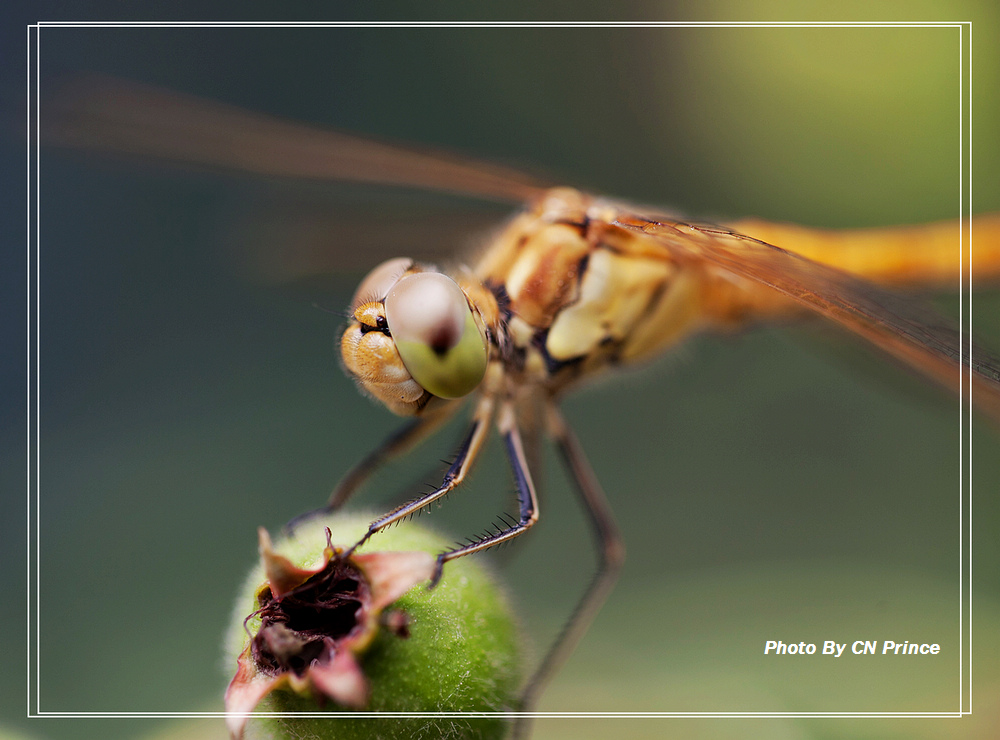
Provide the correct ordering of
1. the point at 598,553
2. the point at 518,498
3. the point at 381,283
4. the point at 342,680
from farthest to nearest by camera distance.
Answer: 1. the point at 598,553
2. the point at 518,498
3. the point at 381,283
4. the point at 342,680

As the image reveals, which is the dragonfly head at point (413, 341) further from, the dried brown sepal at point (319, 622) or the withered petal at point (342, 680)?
the withered petal at point (342, 680)

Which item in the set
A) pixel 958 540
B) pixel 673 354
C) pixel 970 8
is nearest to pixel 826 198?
pixel 970 8

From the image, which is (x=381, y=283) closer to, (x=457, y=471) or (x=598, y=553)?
(x=457, y=471)

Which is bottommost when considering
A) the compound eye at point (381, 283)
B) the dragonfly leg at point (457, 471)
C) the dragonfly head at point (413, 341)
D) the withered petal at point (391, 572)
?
the withered petal at point (391, 572)

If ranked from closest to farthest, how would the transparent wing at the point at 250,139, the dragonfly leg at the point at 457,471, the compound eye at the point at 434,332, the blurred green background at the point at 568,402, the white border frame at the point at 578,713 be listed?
1. the dragonfly leg at the point at 457,471
2. the compound eye at the point at 434,332
3. the white border frame at the point at 578,713
4. the transparent wing at the point at 250,139
5. the blurred green background at the point at 568,402

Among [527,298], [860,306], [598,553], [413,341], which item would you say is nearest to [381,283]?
[413,341]

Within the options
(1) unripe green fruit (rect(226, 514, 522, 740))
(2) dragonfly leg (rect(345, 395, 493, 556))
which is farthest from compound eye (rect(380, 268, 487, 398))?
(1) unripe green fruit (rect(226, 514, 522, 740))

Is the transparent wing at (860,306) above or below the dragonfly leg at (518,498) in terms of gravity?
above

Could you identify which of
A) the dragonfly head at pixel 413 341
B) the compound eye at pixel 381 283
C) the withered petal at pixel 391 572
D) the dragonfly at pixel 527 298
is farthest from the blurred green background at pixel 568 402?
the withered petal at pixel 391 572
